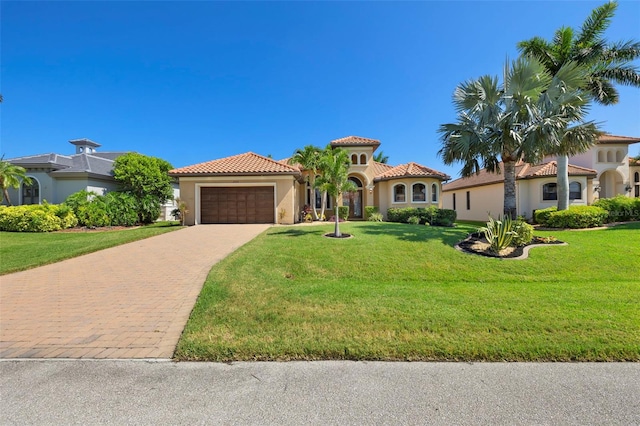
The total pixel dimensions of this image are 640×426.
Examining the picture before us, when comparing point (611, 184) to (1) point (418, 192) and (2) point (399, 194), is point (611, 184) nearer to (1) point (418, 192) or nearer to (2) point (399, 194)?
(1) point (418, 192)

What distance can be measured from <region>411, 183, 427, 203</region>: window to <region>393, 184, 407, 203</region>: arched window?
0.67 metres

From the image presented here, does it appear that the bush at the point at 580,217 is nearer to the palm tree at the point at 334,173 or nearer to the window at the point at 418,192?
the window at the point at 418,192

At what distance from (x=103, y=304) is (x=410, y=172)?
1978cm

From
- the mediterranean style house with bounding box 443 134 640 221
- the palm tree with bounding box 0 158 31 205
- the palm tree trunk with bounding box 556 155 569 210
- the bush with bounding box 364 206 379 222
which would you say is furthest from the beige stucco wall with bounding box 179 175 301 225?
the palm tree trunk with bounding box 556 155 569 210

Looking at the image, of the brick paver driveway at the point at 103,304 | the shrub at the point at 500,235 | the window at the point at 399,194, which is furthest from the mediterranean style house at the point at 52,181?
the shrub at the point at 500,235

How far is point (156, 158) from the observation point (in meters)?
22.3

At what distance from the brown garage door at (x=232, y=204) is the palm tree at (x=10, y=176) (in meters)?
12.2

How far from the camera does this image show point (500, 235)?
29.5 ft

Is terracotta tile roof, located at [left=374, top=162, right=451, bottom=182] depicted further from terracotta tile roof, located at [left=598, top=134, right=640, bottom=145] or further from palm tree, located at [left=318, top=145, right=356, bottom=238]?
terracotta tile roof, located at [left=598, top=134, right=640, bottom=145]

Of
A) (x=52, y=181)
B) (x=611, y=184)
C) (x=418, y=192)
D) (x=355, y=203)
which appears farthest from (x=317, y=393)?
(x=611, y=184)

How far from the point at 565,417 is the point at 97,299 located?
24.9 feet

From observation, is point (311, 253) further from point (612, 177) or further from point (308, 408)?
point (612, 177)

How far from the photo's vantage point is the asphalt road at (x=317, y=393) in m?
2.54

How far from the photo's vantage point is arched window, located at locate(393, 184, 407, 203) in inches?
847
